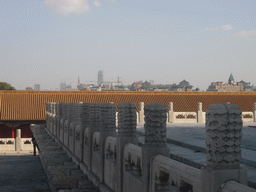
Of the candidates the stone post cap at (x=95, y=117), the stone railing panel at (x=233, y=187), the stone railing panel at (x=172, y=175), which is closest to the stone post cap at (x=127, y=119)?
the stone railing panel at (x=172, y=175)

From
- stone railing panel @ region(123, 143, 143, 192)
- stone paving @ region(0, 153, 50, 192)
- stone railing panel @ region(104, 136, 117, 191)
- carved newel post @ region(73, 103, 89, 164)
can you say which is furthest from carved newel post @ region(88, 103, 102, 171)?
stone paving @ region(0, 153, 50, 192)

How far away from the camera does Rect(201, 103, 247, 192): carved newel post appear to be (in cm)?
354

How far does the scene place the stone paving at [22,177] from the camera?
14047 mm

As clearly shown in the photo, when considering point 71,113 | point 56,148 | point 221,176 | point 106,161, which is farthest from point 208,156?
point 56,148

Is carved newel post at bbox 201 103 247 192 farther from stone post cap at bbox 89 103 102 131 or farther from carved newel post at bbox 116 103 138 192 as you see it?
stone post cap at bbox 89 103 102 131

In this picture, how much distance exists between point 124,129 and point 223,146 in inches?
133

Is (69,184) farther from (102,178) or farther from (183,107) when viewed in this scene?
(183,107)

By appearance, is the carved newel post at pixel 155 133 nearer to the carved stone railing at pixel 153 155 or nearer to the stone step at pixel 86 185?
the carved stone railing at pixel 153 155

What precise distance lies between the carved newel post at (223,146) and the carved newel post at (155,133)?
67.0 inches

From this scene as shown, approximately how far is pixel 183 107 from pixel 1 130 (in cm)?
1597

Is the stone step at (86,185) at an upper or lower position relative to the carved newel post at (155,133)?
lower

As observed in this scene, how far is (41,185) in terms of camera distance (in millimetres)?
14617

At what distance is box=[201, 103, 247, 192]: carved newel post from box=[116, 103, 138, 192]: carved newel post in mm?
3146

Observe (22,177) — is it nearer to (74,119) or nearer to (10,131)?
A: (74,119)
